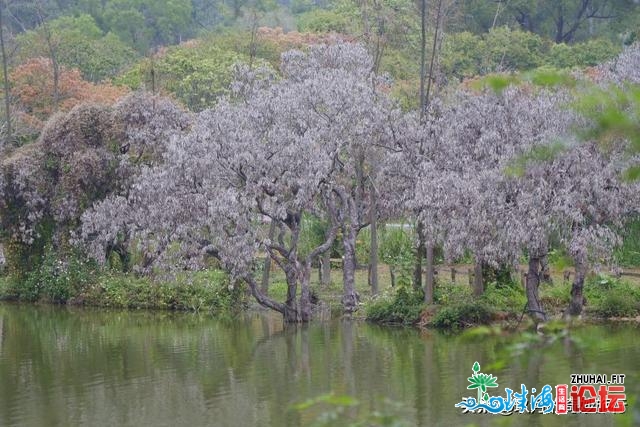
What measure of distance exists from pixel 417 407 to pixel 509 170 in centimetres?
1003

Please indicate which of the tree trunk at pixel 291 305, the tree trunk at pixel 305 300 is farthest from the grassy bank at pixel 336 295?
the tree trunk at pixel 291 305

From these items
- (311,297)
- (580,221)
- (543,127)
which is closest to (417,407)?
(580,221)

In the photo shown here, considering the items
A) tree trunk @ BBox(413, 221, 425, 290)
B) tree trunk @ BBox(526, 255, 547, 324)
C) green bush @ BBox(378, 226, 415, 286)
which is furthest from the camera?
green bush @ BBox(378, 226, 415, 286)

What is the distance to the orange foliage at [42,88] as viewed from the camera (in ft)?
127

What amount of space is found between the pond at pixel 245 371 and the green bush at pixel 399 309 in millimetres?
416

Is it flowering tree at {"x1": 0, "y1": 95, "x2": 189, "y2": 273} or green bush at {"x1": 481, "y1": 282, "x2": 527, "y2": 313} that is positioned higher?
flowering tree at {"x1": 0, "y1": 95, "x2": 189, "y2": 273}

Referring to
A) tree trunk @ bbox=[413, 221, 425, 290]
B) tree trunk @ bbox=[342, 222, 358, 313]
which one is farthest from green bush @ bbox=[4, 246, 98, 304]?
tree trunk @ bbox=[413, 221, 425, 290]

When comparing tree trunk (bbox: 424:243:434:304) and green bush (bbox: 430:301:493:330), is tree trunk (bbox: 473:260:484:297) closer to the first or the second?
green bush (bbox: 430:301:493:330)

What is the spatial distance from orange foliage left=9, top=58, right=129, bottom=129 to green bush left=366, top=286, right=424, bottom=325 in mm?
20289

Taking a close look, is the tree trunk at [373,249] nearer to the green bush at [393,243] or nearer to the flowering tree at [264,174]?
the flowering tree at [264,174]

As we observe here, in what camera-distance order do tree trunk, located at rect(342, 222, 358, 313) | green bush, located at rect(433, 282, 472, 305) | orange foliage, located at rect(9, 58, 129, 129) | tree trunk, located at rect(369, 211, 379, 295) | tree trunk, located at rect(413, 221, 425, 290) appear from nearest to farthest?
green bush, located at rect(433, 282, 472, 305) < tree trunk, located at rect(413, 221, 425, 290) < tree trunk, located at rect(342, 222, 358, 313) < tree trunk, located at rect(369, 211, 379, 295) < orange foliage, located at rect(9, 58, 129, 129)

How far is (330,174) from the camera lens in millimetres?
21766

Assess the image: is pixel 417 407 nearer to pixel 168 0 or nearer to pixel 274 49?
pixel 274 49

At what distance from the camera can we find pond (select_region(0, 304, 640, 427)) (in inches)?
532
